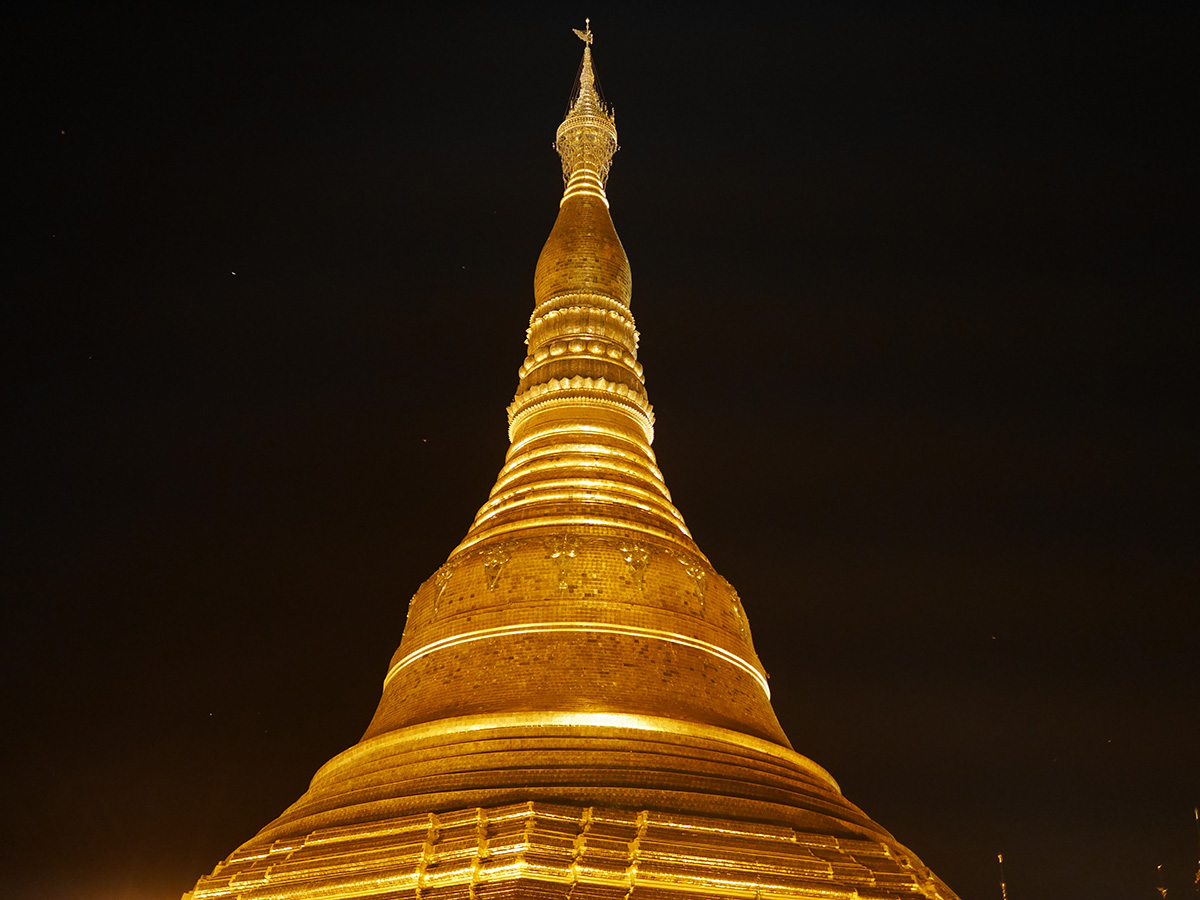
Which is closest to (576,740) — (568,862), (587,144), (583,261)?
(568,862)

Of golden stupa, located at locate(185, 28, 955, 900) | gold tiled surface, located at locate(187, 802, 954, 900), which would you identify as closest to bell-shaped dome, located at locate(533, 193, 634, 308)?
golden stupa, located at locate(185, 28, 955, 900)

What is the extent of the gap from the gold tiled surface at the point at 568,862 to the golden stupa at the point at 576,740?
17mm

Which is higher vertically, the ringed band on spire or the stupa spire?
the ringed band on spire

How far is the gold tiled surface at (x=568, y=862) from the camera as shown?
26.9ft

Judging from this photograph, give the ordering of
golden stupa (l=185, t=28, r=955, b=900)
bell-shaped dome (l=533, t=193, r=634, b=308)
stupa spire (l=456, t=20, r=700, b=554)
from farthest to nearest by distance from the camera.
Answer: bell-shaped dome (l=533, t=193, r=634, b=308) < stupa spire (l=456, t=20, r=700, b=554) < golden stupa (l=185, t=28, r=955, b=900)

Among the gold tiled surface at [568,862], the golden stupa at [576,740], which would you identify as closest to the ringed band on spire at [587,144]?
the golden stupa at [576,740]

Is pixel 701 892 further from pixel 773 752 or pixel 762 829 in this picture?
pixel 773 752

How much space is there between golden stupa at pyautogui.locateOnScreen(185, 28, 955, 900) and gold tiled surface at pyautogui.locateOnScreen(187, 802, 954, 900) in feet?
0.05

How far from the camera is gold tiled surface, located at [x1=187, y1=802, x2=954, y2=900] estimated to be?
820 centimetres

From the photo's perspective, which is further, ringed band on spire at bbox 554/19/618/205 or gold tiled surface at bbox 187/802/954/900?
ringed band on spire at bbox 554/19/618/205

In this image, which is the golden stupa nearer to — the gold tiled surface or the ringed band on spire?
the gold tiled surface

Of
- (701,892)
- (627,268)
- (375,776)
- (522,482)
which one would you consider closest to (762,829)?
(701,892)

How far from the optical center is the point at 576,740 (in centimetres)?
948

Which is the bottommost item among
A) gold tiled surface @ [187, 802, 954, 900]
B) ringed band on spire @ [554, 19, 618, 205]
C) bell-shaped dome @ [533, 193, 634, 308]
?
gold tiled surface @ [187, 802, 954, 900]
